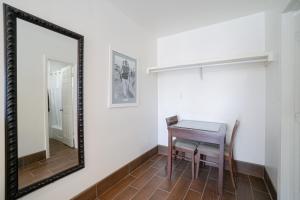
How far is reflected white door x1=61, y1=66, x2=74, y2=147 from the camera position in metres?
1.41

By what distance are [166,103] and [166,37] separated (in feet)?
4.31

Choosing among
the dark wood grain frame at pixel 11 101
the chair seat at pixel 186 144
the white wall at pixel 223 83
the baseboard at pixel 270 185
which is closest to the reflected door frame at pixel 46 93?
the dark wood grain frame at pixel 11 101

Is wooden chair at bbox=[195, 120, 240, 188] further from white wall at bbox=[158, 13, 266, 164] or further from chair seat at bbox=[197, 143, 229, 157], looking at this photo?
white wall at bbox=[158, 13, 266, 164]

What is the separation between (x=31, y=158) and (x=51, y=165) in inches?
7.2

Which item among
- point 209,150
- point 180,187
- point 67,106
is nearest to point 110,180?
point 180,187

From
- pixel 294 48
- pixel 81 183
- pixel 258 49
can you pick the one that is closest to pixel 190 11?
pixel 258 49

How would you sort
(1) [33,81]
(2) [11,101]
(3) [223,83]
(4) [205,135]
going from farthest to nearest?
(3) [223,83] → (4) [205,135] → (1) [33,81] → (2) [11,101]

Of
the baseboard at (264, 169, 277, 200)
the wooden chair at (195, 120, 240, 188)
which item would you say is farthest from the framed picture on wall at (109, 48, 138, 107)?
the baseboard at (264, 169, 277, 200)

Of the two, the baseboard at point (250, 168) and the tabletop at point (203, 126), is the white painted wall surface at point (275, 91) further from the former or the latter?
the tabletop at point (203, 126)

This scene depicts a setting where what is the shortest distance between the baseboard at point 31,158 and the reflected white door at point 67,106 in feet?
0.67

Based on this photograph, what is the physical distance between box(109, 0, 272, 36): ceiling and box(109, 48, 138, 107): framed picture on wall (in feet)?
2.06

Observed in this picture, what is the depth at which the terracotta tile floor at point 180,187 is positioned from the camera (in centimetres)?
168

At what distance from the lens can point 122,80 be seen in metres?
2.05

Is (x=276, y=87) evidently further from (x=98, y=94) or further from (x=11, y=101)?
(x=11, y=101)
